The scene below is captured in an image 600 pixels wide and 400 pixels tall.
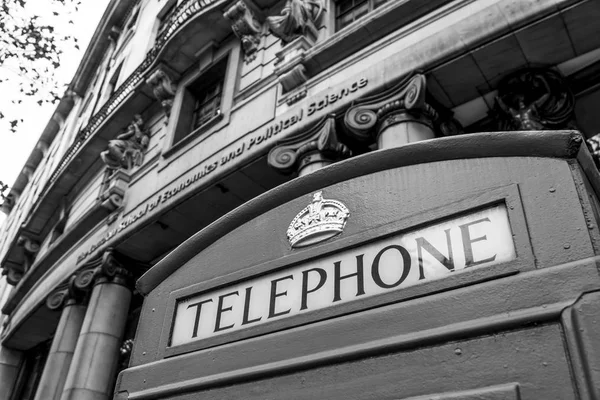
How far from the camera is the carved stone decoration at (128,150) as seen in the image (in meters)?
10.8

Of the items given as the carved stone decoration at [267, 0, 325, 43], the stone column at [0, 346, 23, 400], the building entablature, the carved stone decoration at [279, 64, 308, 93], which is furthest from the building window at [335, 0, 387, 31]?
the stone column at [0, 346, 23, 400]

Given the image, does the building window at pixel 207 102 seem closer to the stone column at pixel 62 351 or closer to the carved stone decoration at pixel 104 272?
the carved stone decoration at pixel 104 272

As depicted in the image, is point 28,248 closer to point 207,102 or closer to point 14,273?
point 14,273

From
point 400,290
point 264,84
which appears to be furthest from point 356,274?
point 264,84

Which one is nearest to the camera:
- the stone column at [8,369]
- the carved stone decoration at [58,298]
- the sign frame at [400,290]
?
the sign frame at [400,290]

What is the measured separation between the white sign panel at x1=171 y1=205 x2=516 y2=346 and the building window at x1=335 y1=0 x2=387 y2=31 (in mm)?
6484

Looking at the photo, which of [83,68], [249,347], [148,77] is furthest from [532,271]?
[83,68]

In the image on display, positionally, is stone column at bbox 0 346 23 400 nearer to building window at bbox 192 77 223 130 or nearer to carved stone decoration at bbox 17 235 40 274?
carved stone decoration at bbox 17 235 40 274

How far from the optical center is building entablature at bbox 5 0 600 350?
217 inches

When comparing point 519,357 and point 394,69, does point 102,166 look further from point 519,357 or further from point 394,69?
point 519,357

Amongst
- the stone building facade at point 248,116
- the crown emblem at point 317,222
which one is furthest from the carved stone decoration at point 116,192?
the crown emblem at point 317,222

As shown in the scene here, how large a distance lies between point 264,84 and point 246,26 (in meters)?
1.84

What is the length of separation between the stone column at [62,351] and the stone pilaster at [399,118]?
692 centimetres

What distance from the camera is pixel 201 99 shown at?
35.6 feet
